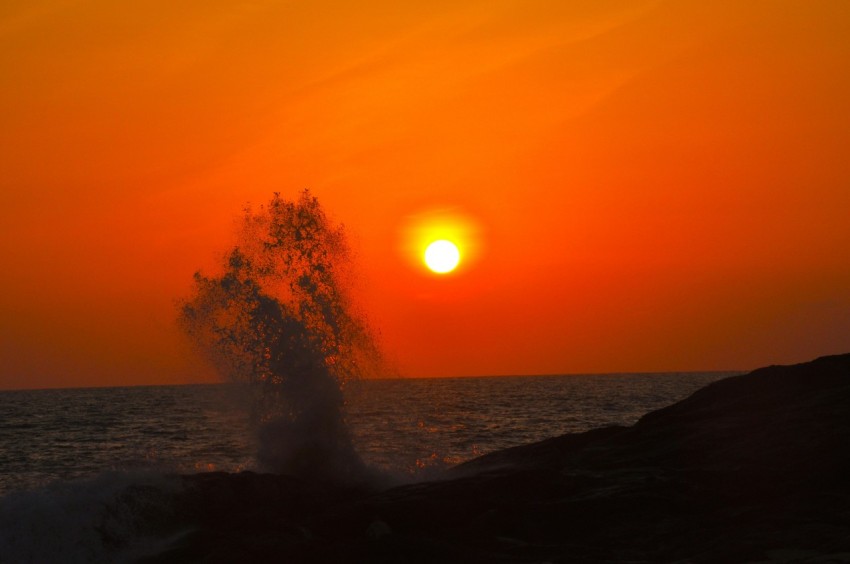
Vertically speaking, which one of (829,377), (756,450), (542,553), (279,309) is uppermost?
(279,309)

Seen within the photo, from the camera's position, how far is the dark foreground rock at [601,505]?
13.5m

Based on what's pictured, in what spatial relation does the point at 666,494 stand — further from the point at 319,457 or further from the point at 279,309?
the point at 279,309

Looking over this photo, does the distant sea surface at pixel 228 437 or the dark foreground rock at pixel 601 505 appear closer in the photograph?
the dark foreground rock at pixel 601 505

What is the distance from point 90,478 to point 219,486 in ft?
9.25

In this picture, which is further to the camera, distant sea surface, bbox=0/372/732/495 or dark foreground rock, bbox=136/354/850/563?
distant sea surface, bbox=0/372/732/495

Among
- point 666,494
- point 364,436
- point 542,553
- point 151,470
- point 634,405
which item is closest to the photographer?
point 542,553

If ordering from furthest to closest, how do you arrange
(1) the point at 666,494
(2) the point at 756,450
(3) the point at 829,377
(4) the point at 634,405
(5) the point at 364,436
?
(4) the point at 634,405
(5) the point at 364,436
(3) the point at 829,377
(2) the point at 756,450
(1) the point at 666,494

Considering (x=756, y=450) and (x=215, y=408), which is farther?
(x=215, y=408)

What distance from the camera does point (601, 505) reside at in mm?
16109

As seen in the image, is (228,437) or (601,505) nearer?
(601,505)

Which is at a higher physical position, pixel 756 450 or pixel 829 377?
pixel 829 377

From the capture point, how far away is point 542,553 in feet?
44.8

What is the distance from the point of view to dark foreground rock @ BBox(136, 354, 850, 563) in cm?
1355

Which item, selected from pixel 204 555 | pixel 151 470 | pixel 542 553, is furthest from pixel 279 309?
pixel 542 553
